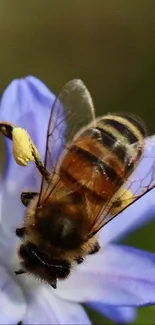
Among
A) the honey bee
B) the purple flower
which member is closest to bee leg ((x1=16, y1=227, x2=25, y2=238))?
the honey bee

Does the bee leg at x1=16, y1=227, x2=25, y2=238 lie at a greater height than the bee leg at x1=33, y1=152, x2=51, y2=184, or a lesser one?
lesser

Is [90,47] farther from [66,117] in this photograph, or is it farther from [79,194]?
[79,194]

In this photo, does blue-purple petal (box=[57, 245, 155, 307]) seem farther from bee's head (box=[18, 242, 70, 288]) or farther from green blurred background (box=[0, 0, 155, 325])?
green blurred background (box=[0, 0, 155, 325])

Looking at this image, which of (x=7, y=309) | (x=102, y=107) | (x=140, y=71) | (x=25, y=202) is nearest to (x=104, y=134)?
(x=25, y=202)

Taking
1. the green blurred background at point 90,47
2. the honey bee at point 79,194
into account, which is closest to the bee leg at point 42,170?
the honey bee at point 79,194

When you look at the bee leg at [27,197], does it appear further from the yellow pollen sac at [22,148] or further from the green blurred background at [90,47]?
the green blurred background at [90,47]

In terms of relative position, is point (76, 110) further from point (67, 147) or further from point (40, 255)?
point (40, 255)
